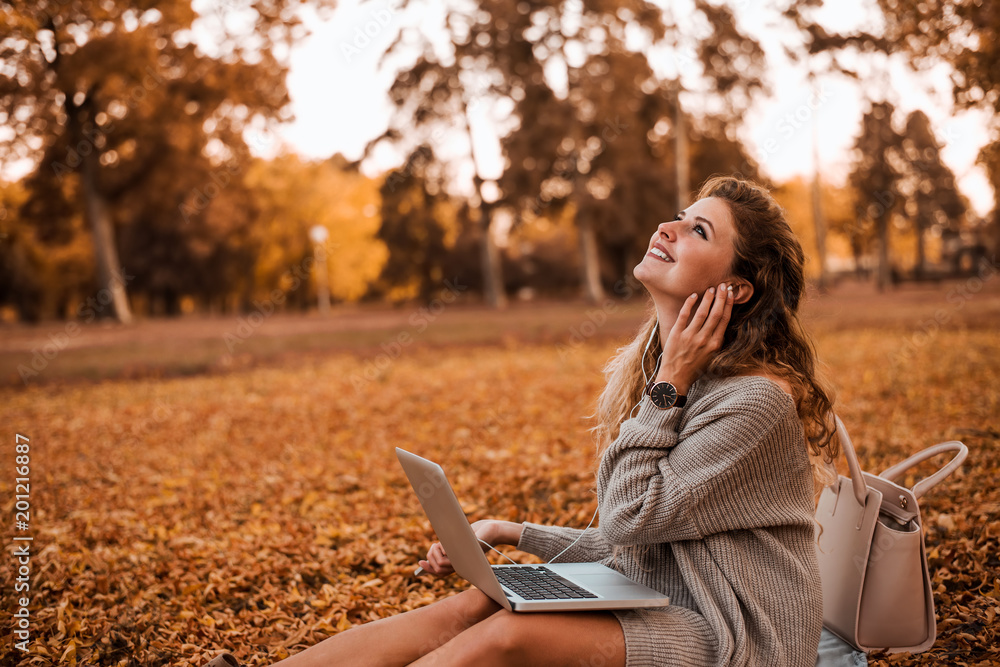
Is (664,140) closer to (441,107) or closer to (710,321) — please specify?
(441,107)

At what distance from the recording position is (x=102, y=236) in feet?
66.5

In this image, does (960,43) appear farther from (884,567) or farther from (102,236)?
(102,236)

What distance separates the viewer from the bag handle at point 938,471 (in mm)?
2459

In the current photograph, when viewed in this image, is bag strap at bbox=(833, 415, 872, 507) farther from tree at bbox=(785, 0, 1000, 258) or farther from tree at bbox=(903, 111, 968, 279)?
tree at bbox=(903, 111, 968, 279)

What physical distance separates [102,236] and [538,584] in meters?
21.4

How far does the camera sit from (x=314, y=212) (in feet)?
125

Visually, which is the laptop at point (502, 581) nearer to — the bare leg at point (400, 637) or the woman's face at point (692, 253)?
the bare leg at point (400, 637)

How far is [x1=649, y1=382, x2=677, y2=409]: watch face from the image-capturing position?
2.14 metres

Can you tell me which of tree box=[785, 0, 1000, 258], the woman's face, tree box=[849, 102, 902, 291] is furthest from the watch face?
tree box=[849, 102, 902, 291]

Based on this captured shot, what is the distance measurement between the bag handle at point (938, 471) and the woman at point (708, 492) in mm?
338

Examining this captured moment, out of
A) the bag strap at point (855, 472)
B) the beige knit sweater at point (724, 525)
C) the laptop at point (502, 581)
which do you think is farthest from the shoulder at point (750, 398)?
the laptop at point (502, 581)

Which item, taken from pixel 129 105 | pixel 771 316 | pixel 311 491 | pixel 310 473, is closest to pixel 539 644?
pixel 771 316

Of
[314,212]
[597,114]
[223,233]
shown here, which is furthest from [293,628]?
[314,212]

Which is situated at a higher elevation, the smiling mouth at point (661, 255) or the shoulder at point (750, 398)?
the smiling mouth at point (661, 255)
